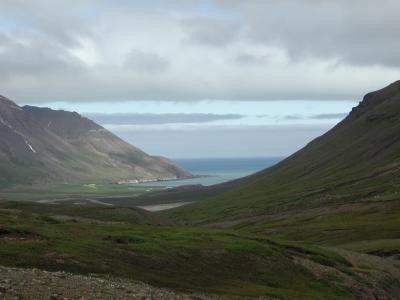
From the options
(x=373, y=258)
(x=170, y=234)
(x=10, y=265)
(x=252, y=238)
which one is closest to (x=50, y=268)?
(x=10, y=265)

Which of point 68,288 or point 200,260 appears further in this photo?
point 200,260

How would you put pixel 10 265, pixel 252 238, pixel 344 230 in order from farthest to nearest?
pixel 344 230
pixel 252 238
pixel 10 265

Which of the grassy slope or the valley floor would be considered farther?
the grassy slope

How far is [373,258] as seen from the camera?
326ft

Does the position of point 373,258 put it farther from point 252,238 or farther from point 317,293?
point 317,293

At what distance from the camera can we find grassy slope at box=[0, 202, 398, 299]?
57.2 meters

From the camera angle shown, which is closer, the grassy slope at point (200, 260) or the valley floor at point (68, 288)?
the valley floor at point (68, 288)

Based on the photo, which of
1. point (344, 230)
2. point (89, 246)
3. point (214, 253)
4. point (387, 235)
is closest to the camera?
point (89, 246)

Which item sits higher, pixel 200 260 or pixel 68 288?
pixel 68 288

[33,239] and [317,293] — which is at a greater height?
[33,239]

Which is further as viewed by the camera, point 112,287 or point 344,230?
point 344,230

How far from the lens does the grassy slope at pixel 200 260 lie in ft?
188

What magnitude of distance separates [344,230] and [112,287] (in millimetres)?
104925

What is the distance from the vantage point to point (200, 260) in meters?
71.1
